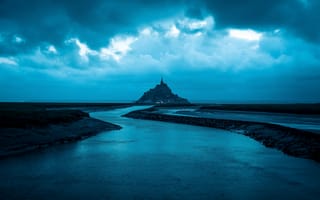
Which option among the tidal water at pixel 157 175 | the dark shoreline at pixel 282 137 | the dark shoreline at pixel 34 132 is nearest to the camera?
the tidal water at pixel 157 175

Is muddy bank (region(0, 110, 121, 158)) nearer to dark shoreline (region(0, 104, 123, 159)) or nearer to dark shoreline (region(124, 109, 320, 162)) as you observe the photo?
dark shoreline (region(0, 104, 123, 159))

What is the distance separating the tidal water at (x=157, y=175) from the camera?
38.7 feet

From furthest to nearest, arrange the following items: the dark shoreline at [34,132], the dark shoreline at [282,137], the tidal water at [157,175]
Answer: the dark shoreline at [34,132], the dark shoreline at [282,137], the tidal water at [157,175]

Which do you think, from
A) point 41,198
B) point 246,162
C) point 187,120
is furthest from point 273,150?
point 187,120

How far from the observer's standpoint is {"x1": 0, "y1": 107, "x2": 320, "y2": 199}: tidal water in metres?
11.8

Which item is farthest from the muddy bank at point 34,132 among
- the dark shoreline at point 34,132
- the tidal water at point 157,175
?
the tidal water at point 157,175

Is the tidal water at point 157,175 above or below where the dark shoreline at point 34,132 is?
below

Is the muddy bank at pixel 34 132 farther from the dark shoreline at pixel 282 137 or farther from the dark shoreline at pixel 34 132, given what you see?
the dark shoreline at pixel 282 137

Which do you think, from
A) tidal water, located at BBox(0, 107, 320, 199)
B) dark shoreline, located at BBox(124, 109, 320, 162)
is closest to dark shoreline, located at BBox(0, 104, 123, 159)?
tidal water, located at BBox(0, 107, 320, 199)

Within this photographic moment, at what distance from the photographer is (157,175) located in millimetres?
14680

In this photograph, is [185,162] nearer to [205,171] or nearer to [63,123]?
[205,171]

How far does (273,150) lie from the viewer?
22250 mm

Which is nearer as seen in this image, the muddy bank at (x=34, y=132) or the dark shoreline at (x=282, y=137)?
the dark shoreline at (x=282, y=137)

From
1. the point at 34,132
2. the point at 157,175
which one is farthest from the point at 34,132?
the point at 157,175
